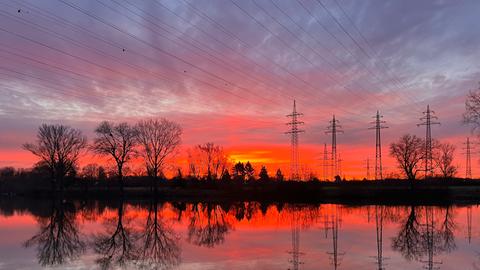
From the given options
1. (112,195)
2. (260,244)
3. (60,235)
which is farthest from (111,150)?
(260,244)

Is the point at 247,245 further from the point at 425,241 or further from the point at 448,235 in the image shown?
the point at 448,235

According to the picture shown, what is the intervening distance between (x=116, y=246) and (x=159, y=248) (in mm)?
2256

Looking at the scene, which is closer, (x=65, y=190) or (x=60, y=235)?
(x=60, y=235)

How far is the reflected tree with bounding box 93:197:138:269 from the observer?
17.6 meters

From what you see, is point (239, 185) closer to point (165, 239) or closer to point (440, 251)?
point (165, 239)

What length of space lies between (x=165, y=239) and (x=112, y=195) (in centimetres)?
6377

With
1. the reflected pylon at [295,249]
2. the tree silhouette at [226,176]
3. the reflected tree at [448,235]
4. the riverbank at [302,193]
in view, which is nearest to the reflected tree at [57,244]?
the reflected pylon at [295,249]

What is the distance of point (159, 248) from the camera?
20.9m

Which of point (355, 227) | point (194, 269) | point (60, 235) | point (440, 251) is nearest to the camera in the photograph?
point (194, 269)

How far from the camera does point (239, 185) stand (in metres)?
76.6

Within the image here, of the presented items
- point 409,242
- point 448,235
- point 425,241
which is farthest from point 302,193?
point 409,242

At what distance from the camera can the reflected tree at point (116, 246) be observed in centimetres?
1759

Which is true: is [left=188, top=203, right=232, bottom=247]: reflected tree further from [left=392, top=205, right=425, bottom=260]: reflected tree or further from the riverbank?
the riverbank

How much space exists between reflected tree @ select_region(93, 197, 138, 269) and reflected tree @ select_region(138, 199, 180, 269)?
0.49 m
